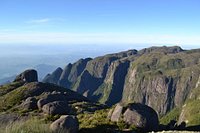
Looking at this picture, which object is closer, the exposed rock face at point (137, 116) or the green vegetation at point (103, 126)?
the green vegetation at point (103, 126)

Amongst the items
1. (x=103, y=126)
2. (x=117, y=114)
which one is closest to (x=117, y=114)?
(x=117, y=114)

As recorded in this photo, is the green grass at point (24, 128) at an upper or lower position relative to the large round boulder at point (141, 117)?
upper

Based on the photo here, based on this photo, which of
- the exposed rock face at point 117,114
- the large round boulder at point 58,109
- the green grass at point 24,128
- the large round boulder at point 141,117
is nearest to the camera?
the green grass at point 24,128

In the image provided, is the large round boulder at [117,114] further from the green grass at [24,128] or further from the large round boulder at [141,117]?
the green grass at [24,128]

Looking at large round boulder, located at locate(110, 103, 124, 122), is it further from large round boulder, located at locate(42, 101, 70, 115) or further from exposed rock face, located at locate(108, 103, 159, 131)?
large round boulder, located at locate(42, 101, 70, 115)

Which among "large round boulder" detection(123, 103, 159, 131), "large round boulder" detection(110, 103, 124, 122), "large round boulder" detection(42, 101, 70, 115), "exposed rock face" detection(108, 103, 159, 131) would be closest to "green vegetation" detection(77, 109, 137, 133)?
"large round boulder" detection(110, 103, 124, 122)

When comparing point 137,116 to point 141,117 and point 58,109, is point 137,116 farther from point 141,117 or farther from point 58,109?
point 58,109

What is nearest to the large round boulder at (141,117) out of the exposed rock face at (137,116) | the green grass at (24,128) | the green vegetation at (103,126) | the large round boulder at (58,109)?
the exposed rock face at (137,116)

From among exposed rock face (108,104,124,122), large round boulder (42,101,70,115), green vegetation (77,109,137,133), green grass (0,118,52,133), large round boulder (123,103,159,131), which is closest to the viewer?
green grass (0,118,52,133)
